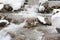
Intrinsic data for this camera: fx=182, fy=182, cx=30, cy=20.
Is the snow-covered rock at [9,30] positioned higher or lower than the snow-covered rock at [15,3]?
lower

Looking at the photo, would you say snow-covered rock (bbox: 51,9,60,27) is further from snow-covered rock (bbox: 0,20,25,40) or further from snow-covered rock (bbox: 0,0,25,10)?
snow-covered rock (bbox: 0,0,25,10)

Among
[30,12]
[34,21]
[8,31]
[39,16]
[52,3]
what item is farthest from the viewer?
[52,3]

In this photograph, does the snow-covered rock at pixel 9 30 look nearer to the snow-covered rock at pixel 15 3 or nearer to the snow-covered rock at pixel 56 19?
the snow-covered rock at pixel 56 19

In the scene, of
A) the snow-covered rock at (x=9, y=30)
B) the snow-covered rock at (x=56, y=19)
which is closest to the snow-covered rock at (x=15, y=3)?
the snow-covered rock at (x=9, y=30)

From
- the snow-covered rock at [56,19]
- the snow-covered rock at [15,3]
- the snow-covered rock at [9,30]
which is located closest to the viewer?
the snow-covered rock at [9,30]

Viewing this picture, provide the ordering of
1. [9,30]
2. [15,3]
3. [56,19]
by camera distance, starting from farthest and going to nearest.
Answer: [15,3], [56,19], [9,30]

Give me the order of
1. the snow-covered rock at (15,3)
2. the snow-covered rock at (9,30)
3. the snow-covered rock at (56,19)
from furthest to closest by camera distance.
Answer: the snow-covered rock at (15,3), the snow-covered rock at (56,19), the snow-covered rock at (9,30)

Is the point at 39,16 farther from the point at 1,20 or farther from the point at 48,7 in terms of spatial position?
the point at 1,20

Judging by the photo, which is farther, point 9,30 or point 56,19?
point 56,19

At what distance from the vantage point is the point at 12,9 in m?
2.41

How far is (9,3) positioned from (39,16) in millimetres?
595

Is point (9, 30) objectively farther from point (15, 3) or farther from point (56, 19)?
point (15, 3)

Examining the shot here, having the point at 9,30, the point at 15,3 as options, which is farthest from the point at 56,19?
the point at 15,3

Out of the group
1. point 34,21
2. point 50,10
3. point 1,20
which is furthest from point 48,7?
point 1,20
